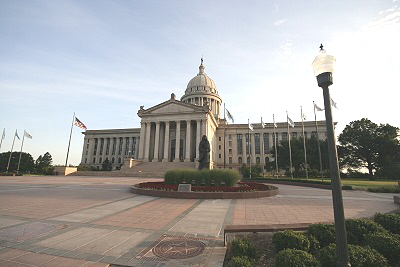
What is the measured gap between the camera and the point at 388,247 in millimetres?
3869

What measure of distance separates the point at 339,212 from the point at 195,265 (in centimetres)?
274

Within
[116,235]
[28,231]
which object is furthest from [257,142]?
[28,231]

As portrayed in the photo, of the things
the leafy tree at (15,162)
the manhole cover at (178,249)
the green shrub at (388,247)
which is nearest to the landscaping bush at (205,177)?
the manhole cover at (178,249)

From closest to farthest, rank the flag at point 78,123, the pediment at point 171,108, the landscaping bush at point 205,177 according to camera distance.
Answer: the landscaping bush at point 205,177 < the flag at point 78,123 < the pediment at point 171,108

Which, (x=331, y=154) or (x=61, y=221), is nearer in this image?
(x=331, y=154)

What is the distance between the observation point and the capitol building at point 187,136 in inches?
2170

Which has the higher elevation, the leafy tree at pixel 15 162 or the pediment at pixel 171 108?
the pediment at pixel 171 108

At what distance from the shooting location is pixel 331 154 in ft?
11.1

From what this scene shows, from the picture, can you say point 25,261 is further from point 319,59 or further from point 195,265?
point 319,59

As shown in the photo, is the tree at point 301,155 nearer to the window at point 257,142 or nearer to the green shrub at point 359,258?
the window at point 257,142


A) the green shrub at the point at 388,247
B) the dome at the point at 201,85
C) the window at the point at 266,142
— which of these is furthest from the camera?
the dome at the point at 201,85

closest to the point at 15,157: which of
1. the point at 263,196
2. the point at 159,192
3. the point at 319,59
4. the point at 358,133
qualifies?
the point at 159,192

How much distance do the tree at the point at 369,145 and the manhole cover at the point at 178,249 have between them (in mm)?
55605

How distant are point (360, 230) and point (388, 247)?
3.27 ft
